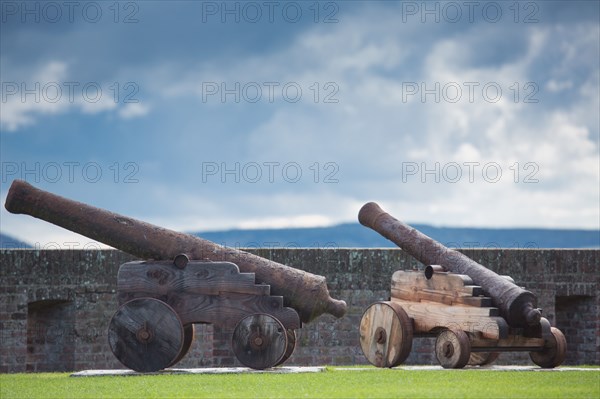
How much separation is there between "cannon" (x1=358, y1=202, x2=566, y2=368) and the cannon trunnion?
127 centimetres

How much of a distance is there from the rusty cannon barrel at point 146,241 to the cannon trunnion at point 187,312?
198 mm

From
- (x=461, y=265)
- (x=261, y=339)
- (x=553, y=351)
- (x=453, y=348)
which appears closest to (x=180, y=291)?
(x=261, y=339)

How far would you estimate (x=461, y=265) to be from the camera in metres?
13.6

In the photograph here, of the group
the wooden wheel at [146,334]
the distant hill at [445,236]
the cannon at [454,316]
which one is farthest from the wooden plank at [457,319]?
the distant hill at [445,236]

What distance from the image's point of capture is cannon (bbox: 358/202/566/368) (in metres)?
13.0

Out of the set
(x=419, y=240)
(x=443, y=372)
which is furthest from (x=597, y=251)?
(x=443, y=372)

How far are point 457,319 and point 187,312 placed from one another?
2.92 m

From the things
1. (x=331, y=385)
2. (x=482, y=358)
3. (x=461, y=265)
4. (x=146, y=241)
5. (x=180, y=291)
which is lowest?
(x=331, y=385)

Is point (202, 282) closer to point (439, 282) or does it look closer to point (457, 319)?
point (439, 282)

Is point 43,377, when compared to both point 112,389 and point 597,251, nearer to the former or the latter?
point 112,389

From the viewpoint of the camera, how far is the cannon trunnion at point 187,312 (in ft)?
41.8

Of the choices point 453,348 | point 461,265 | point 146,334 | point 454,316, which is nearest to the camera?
point 146,334

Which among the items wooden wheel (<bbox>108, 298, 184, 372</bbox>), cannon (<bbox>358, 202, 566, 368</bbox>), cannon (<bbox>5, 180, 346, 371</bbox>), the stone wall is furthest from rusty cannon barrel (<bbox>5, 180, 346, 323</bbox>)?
the stone wall

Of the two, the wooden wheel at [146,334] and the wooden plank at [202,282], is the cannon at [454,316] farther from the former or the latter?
the wooden wheel at [146,334]
